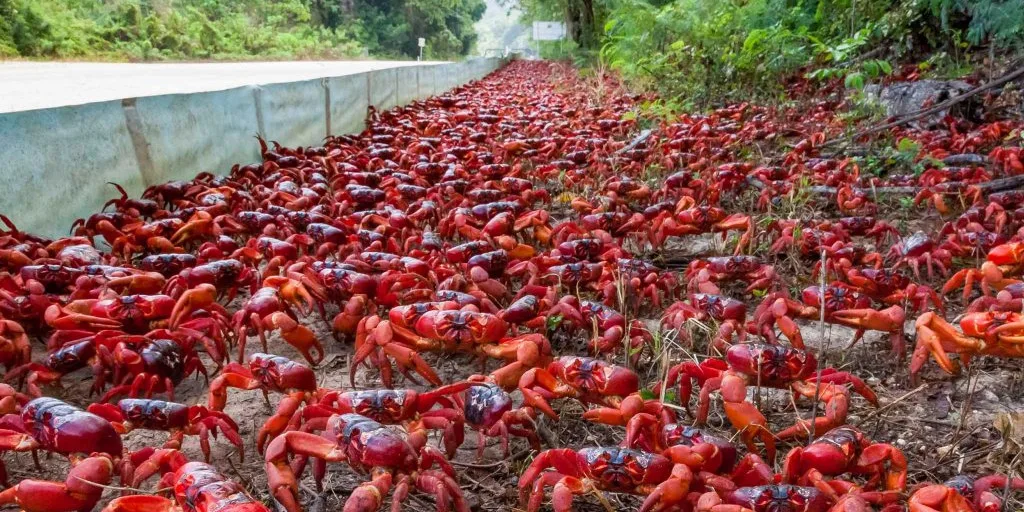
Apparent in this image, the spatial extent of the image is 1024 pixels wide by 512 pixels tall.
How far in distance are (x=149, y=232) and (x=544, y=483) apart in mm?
3507

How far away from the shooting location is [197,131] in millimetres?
6488

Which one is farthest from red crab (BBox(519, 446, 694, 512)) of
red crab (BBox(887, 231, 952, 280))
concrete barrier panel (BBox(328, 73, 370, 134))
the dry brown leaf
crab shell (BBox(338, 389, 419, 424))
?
concrete barrier panel (BBox(328, 73, 370, 134))

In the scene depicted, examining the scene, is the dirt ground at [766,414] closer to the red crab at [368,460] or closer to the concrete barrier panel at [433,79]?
the red crab at [368,460]

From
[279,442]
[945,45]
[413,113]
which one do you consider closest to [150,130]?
[279,442]

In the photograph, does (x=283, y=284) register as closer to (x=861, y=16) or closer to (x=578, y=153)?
(x=578, y=153)

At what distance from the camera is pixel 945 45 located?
995cm

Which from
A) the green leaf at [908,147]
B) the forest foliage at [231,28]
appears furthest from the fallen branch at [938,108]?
the forest foliage at [231,28]

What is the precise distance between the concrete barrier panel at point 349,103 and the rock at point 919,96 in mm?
7462

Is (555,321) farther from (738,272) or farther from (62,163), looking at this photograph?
(62,163)

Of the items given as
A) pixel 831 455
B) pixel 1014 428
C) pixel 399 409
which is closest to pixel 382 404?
pixel 399 409

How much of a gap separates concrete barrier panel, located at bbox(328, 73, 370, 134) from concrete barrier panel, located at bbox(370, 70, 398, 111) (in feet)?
1.81

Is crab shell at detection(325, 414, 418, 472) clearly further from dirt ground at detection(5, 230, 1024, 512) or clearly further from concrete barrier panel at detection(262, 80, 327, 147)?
concrete barrier panel at detection(262, 80, 327, 147)

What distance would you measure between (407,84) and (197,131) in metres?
10.5

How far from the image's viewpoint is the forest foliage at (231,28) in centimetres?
1695
